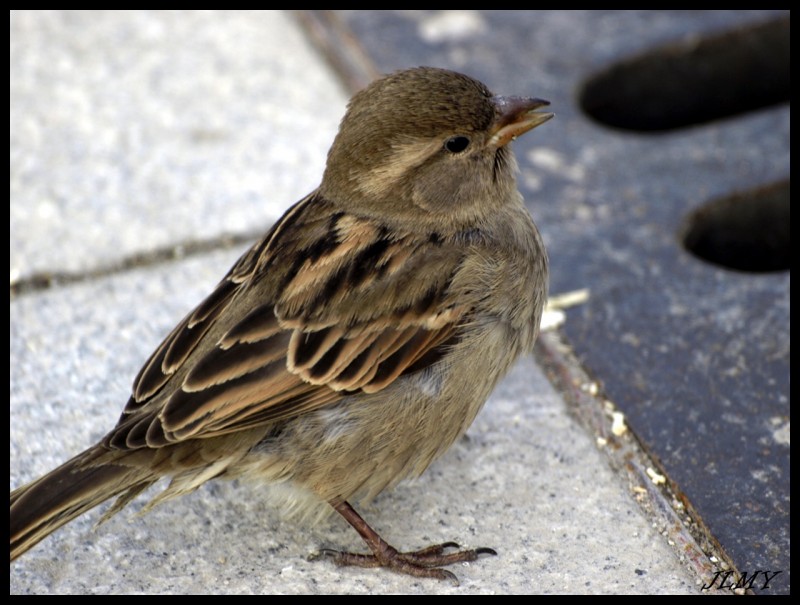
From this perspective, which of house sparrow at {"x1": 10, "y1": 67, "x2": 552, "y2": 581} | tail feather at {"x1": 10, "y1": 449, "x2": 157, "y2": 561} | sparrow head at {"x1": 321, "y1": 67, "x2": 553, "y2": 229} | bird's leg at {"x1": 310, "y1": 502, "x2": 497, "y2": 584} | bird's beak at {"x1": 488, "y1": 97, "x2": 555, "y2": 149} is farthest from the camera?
bird's beak at {"x1": 488, "y1": 97, "x2": 555, "y2": 149}

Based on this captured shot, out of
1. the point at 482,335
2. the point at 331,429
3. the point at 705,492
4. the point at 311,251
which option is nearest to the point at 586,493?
the point at 705,492

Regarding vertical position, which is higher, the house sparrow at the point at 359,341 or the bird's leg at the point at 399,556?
the house sparrow at the point at 359,341

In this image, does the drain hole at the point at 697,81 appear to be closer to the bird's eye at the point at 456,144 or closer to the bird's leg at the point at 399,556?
the bird's eye at the point at 456,144

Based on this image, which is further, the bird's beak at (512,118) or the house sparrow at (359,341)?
the bird's beak at (512,118)

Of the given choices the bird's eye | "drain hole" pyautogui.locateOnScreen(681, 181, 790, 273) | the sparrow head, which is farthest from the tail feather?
"drain hole" pyautogui.locateOnScreen(681, 181, 790, 273)

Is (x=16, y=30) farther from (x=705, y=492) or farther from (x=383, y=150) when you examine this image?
(x=705, y=492)

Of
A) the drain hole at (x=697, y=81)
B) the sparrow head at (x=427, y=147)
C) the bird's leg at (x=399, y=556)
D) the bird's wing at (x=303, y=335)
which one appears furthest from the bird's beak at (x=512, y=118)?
the drain hole at (x=697, y=81)

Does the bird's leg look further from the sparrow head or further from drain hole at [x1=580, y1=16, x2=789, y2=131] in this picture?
drain hole at [x1=580, y1=16, x2=789, y2=131]
